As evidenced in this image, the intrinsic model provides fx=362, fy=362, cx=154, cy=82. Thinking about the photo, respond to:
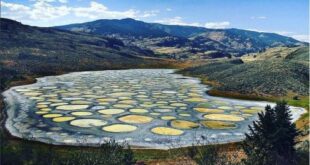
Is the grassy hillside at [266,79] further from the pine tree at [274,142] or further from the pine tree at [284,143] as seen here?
the pine tree at [284,143]

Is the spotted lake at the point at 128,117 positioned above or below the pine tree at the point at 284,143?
below

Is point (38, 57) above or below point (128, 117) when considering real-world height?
below

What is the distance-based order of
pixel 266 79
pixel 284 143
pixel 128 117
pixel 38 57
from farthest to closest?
pixel 38 57
pixel 266 79
pixel 128 117
pixel 284 143

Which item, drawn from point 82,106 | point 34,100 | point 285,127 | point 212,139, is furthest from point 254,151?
point 34,100

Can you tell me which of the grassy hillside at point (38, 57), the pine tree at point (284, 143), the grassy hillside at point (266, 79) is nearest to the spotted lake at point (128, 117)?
the pine tree at point (284, 143)

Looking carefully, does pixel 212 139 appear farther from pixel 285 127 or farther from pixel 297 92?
pixel 297 92

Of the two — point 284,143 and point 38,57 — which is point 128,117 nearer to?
point 284,143

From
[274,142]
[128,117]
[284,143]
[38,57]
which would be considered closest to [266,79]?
[128,117]
